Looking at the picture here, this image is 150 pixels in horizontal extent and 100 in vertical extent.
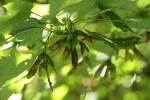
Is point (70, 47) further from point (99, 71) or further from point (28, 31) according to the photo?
point (99, 71)

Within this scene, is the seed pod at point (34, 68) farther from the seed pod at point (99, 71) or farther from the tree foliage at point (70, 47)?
the seed pod at point (99, 71)

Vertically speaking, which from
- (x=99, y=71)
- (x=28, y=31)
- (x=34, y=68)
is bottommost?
(x=99, y=71)

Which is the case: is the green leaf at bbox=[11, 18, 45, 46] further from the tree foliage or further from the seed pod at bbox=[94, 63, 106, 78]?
the seed pod at bbox=[94, 63, 106, 78]

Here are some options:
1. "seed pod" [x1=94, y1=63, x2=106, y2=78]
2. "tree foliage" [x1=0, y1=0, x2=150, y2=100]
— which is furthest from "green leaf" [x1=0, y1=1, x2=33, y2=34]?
"seed pod" [x1=94, y1=63, x2=106, y2=78]

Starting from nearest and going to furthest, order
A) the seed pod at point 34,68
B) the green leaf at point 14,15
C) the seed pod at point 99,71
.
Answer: the green leaf at point 14,15 < the seed pod at point 34,68 < the seed pod at point 99,71

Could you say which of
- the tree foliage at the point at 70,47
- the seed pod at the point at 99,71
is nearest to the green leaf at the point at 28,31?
the tree foliage at the point at 70,47

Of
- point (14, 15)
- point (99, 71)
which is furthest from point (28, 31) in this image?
point (99, 71)

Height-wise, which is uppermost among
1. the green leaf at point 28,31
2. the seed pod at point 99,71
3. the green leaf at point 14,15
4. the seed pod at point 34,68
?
the green leaf at point 14,15

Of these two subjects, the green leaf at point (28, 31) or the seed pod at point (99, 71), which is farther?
the seed pod at point (99, 71)
